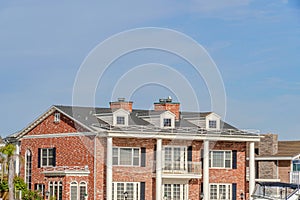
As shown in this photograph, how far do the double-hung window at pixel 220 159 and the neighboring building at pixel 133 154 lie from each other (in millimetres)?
45

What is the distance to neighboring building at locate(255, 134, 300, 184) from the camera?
5428 cm

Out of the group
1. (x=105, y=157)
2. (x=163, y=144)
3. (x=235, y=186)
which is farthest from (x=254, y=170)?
(x=105, y=157)

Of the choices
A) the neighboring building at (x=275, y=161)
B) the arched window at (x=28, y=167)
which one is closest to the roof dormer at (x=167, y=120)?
the neighboring building at (x=275, y=161)

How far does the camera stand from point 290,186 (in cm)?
4212

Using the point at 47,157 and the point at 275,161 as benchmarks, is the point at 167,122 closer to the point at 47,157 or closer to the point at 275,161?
the point at 47,157

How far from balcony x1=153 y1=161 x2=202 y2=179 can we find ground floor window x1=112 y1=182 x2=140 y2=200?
1671 millimetres

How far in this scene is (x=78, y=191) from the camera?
48.4 metres

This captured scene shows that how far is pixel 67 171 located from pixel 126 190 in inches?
135

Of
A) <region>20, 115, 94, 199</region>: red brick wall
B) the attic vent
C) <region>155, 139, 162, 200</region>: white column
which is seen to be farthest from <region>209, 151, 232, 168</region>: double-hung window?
the attic vent

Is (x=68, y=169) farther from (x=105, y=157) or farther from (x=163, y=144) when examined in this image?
(x=163, y=144)

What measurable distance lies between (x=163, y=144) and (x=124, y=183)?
3.15 metres

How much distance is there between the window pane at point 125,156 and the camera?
4884 centimetres

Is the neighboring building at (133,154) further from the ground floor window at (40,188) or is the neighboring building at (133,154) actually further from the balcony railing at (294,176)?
the balcony railing at (294,176)

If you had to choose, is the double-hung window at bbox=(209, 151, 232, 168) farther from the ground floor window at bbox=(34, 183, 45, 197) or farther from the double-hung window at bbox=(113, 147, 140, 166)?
the ground floor window at bbox=(34, 183, 45, 197)
